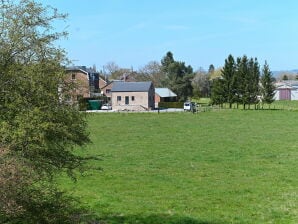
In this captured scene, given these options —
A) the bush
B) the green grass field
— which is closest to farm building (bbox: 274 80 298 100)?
the bush

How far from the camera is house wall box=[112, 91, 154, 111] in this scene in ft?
312

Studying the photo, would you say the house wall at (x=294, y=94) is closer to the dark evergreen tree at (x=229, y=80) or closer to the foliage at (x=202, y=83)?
the foliage at (x=202, y=83)

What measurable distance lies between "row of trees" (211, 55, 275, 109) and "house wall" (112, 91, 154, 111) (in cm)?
1407

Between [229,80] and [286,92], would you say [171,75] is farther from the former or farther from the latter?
[286,92]

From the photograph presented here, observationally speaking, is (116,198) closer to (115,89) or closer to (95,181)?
(95,181)

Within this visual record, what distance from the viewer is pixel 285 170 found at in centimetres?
2141

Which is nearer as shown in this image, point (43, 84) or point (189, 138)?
point (43, 84)

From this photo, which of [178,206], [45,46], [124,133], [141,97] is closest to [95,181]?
[178,206]

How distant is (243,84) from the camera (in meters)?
86.0

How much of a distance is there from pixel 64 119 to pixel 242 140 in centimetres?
2630

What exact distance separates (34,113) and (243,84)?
79928 mm

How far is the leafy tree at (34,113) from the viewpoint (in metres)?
8.70

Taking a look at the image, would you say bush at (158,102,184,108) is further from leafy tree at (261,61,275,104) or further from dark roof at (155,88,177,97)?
leafy tree at (261,61,275,104)

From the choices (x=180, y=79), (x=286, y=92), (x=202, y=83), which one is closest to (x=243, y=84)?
(x=180, y=79)
